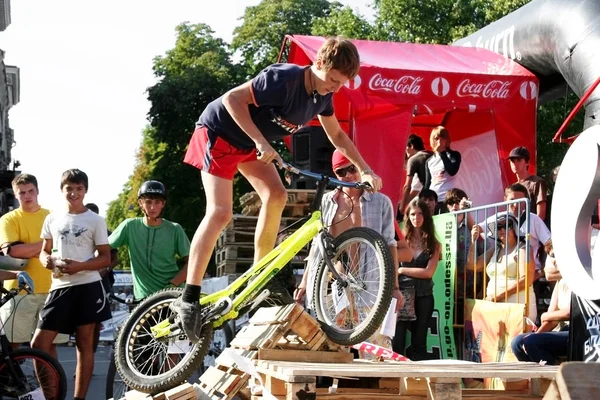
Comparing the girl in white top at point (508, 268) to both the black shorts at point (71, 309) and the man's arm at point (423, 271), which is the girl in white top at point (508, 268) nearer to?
the man's arm at point (423, 271)

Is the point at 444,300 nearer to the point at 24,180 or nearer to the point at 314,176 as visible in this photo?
the point at 314,176

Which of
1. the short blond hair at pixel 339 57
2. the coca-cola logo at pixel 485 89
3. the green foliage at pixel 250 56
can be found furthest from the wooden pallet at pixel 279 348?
the green foliage at pixel 250 56

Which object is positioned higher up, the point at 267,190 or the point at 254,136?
the point at 254,136

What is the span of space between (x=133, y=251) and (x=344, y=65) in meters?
3.84

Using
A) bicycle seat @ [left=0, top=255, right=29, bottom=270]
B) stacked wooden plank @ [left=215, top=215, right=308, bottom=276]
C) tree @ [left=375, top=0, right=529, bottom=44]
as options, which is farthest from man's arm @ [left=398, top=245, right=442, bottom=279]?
tree @ [left=375, top=0, right=529, bottom=44]

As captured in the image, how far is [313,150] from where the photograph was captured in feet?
45.1

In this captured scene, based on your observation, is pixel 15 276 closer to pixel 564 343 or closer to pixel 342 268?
pixel 342 268

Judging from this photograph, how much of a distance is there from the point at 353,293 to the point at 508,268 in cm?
277

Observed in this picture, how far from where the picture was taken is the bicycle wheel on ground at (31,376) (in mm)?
7488

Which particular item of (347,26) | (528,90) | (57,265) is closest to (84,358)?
(57,265)

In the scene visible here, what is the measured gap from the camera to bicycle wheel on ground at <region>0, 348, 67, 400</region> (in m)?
7.49

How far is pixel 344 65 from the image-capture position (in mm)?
5164

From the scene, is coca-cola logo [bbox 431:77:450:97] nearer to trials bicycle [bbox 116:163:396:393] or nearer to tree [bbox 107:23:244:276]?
trials bicycle [bbox 116:163:396:393]

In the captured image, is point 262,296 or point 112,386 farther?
point 112,386
